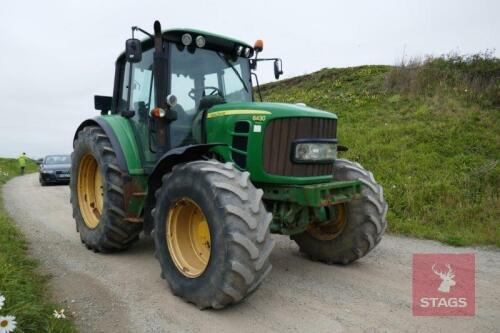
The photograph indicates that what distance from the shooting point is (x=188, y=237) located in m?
3.97

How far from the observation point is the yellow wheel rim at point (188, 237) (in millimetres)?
3809

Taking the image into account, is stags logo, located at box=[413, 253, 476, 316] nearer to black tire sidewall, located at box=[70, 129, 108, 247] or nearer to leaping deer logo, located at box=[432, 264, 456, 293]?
leaping deer logo, located at box=[432, 264, 456, 293]

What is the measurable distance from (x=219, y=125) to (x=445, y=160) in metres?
6.35

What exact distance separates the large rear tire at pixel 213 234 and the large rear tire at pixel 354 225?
1521mm

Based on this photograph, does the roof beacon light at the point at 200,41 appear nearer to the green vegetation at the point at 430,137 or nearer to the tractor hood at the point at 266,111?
the tractor hood at the point at 266,111

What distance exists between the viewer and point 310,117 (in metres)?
4.00

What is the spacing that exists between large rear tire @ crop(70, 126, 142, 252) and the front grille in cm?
185

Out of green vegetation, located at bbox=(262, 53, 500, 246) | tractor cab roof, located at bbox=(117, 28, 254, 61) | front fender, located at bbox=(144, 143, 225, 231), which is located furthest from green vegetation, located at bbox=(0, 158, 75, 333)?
green vegetation, located at bbox=(262, 53, 500, 246)

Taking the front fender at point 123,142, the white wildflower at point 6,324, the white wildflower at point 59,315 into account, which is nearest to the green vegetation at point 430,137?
the front fender at point 123,142

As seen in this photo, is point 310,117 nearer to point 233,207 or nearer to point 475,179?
point 233,207

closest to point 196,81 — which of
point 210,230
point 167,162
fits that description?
point 167,162

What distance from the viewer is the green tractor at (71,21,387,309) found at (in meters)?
3.32

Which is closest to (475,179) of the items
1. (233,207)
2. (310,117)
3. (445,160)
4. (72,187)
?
(445,160)

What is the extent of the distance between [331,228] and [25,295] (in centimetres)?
309
